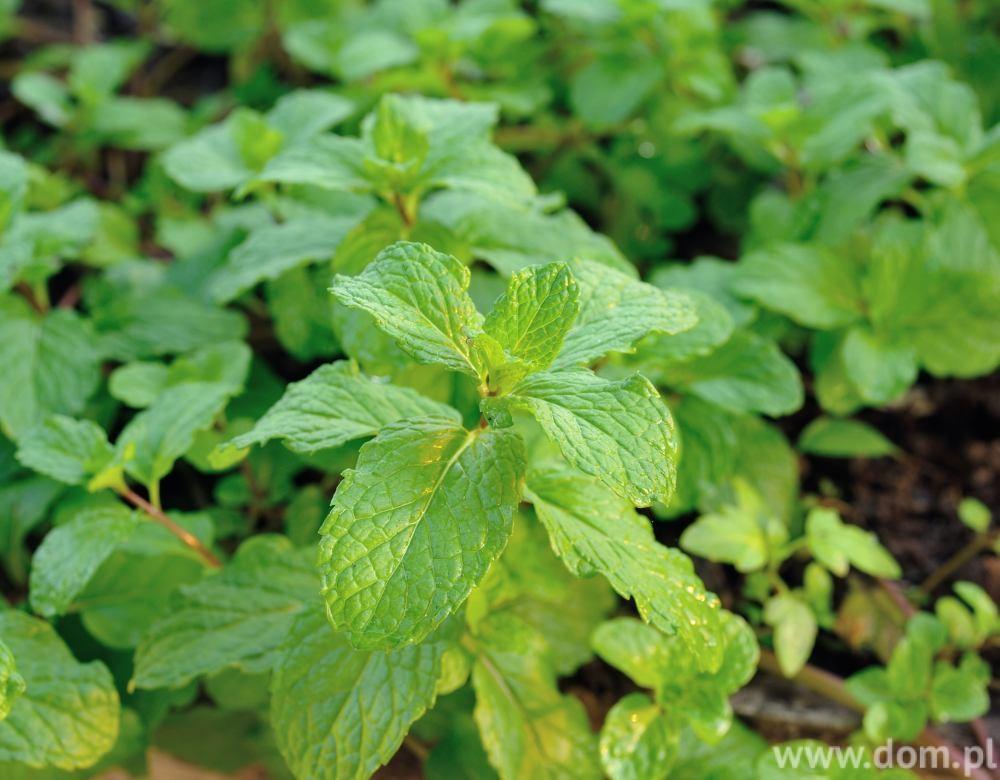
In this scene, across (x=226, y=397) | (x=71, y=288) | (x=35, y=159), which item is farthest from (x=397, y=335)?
(x=35, y=159)

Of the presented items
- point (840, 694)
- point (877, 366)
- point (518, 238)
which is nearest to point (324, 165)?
point (518, 238)

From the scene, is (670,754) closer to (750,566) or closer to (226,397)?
(750,566)

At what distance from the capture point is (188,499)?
1.48 meters

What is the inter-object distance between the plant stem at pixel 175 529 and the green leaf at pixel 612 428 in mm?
526

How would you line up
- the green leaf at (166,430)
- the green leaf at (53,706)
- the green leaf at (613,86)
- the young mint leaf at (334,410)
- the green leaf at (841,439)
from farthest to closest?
1. the green leaf at (613,86)
2. the green leaf at (841,439)
3. the green leaf at (166,430)
4. the green leaf at (53,706)
5. the young mint leaf at (334,410)

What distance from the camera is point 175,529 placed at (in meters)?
1.13

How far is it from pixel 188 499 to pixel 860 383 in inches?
41.9

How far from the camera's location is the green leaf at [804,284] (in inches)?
52.9

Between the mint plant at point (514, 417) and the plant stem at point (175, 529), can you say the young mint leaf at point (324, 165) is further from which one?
the plant stem at point (175, 529)

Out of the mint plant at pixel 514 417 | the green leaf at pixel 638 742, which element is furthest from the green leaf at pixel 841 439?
the green leaf at pixel 638 742

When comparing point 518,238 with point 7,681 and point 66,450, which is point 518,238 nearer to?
point 66,450

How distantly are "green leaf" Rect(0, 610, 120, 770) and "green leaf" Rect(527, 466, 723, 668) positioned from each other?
0.56 meters

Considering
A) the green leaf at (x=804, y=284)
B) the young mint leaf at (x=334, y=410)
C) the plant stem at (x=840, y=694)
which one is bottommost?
the plant stem at (x=840, y=694)

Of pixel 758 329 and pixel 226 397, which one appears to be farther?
pixel 758 329
